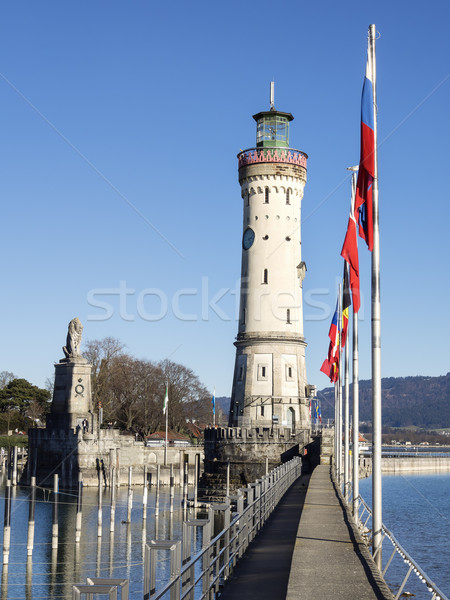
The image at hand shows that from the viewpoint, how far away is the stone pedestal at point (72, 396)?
3378 inches

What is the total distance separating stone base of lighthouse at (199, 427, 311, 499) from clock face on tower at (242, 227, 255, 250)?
54.9 ft

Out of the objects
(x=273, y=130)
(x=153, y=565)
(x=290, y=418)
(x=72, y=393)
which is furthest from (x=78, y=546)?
(x=273, y=130)

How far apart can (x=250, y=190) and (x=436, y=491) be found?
2931 inches

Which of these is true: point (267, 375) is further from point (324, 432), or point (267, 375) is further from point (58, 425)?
point (58, 425)

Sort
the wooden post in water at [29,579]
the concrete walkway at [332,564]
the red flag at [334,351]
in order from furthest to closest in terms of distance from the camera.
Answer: the red flag at [334,351]
the wooden post in water at [29,579]
the concrete walkway at [332,564]

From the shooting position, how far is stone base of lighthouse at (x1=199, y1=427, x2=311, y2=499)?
67.6 metres

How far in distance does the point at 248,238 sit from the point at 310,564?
5786 centimetres

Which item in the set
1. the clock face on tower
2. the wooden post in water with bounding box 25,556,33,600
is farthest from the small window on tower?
the wooden post in water with bounding box 25,556,33,600

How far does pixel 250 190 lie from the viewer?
7512 centimetres

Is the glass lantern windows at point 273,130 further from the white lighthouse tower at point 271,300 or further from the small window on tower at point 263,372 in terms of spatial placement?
the small window on tower at point 263,372

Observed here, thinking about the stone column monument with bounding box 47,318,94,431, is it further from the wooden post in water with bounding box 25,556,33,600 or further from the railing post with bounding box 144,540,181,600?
the railing post with bounding box 144,540,181,600

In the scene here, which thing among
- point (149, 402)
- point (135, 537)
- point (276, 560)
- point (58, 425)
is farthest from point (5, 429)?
point (276, 560)

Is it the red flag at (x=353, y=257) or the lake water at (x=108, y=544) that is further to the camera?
the lake water at (x=108, y=544)

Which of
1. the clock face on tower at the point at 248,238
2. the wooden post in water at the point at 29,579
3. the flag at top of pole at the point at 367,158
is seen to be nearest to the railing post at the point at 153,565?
the flag at top of pole at the point at 367,158
